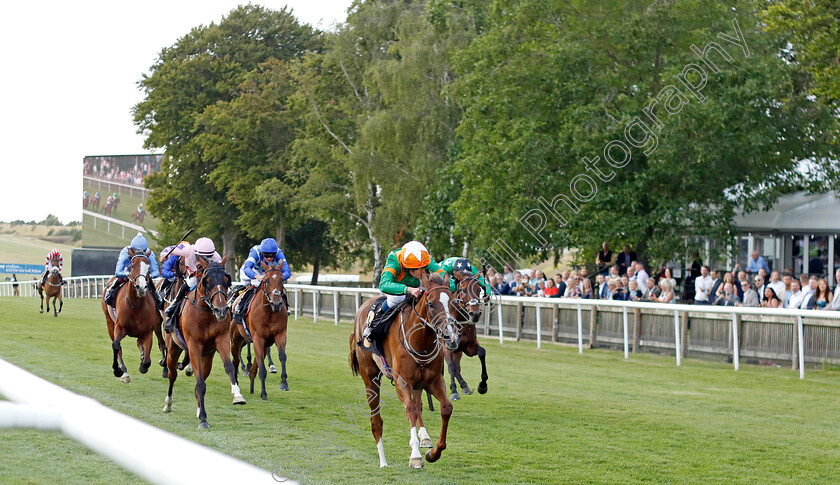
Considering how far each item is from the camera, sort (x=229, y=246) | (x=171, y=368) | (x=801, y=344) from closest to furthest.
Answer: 1. (x=171, y=368)
2. (x=801, y=344)
3. (x=229, y=246)

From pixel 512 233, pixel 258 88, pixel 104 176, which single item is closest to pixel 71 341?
pixel 512 233

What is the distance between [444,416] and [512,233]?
16.2 meters

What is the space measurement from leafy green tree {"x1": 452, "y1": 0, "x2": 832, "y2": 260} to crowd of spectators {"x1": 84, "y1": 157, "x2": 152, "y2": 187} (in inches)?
1459

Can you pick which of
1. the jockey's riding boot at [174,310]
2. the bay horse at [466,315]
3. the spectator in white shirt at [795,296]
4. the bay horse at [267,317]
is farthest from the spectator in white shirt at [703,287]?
the jockey's riding boot at [174,310]

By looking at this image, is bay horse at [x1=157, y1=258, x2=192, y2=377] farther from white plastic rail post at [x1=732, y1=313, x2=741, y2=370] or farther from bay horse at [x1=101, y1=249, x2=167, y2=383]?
white plastic rail post at [x1=732, y1=313, x2=741, y2=370]

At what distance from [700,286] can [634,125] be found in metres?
5.29

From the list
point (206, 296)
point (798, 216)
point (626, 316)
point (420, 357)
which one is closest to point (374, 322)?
point (420, 357)

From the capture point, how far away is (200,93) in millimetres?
42531

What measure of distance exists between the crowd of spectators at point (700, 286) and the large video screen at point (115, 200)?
39.2 m

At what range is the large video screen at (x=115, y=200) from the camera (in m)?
55.7

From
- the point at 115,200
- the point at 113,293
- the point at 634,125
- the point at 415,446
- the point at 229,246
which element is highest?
the point at 115,200

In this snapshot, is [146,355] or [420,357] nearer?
[420,357]

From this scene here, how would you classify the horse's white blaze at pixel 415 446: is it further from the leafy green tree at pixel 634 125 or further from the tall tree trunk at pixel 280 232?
the tall tree trunk at pixel 280 232

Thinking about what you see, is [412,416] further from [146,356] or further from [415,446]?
[146,356]
